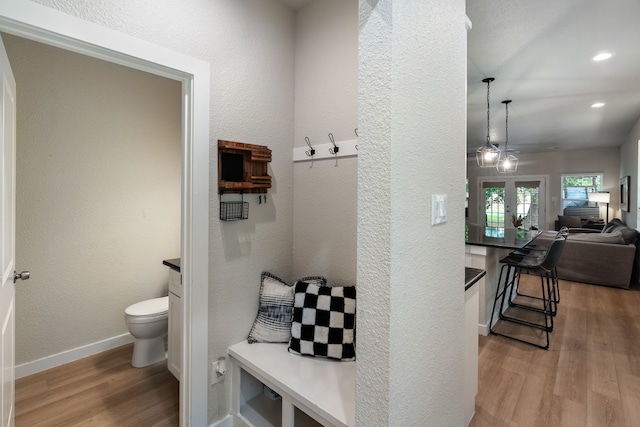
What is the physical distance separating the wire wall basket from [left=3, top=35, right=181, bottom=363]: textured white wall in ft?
5.04

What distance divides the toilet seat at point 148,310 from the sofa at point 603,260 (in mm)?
5573

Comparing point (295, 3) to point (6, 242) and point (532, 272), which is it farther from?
point (532, 272)

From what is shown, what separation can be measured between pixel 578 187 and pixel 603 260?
14.7 feet

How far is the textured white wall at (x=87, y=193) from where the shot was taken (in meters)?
2.22

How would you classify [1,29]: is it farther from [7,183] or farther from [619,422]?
[619,422]

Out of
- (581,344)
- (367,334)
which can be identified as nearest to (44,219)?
(367,334)

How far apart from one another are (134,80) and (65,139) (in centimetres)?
75

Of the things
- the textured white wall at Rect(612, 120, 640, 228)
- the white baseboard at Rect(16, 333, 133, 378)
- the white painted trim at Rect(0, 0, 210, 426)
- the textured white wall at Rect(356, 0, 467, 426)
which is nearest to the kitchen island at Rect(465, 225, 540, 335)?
the textured white wall at Rect(356, 0, 467, 426)

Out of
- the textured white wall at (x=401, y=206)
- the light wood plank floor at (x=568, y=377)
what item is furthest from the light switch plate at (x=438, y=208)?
the light wood plank floor at (x=568, y=377)

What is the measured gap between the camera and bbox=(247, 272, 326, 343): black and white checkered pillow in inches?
71.0

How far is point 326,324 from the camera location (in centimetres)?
168

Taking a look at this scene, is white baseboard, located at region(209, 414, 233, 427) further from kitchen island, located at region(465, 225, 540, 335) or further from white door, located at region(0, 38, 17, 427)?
kitchen island, located at region(465, 225, 540, 335)

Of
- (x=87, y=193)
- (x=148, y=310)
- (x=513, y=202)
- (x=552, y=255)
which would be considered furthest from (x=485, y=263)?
(x=513, y=202)

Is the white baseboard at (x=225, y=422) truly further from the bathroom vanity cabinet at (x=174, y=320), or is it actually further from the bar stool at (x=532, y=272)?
the bar stool at (x=532, y=272)
